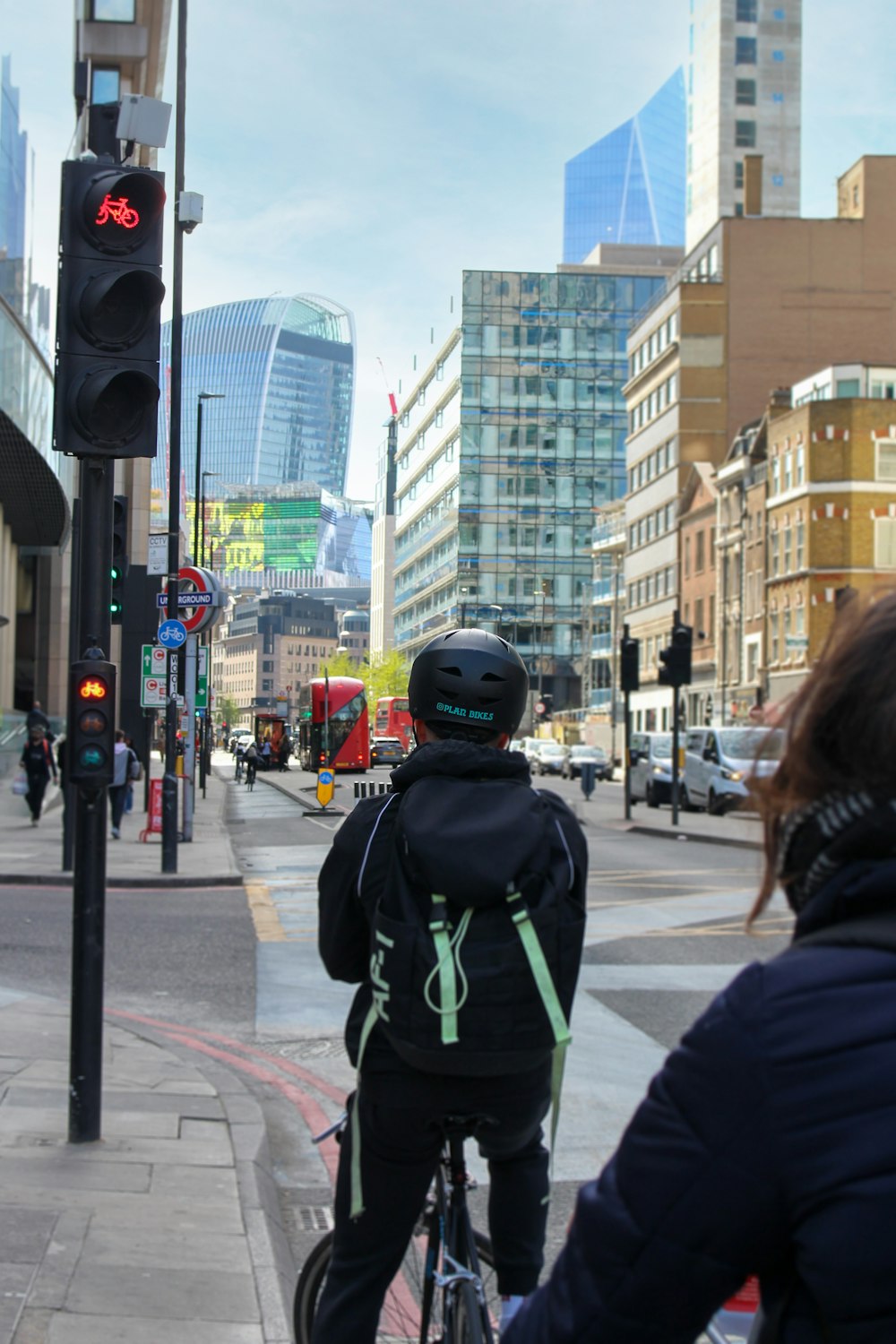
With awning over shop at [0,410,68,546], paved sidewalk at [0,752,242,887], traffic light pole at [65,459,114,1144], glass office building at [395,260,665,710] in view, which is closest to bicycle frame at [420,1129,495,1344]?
traffic light pole at [65,459,114,1144]

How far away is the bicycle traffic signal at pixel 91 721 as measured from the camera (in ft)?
19.6

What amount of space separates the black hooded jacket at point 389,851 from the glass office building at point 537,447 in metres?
109

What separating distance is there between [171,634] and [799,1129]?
1861 centimetres

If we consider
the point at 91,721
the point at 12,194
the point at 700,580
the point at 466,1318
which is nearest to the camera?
the point at 466,1318

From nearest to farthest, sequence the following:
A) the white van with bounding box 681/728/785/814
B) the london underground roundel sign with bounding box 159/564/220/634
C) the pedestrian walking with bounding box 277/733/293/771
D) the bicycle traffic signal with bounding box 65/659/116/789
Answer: the bicycle traffic signal with bounding box 65/659/116/789, the london underground roundel sign with bounding box 159/564/220/634, the white van with bounding box 681/728/785/814, the pedestrian walking with bounding box 277/733/293/771

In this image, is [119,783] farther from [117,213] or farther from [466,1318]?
[466,1318]

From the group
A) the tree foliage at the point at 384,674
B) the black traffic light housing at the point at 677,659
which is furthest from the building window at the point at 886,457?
the tree foliage at the point at 384,674

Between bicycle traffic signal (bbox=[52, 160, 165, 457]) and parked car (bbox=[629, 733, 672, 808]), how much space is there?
29.7m

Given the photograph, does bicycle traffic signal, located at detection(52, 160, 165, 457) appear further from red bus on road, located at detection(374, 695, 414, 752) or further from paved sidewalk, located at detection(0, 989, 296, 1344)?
red bus on road, located at detection(374, 695, 414, 752)

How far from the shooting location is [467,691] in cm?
336

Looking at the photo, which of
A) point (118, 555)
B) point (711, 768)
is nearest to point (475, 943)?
point (118, 555)

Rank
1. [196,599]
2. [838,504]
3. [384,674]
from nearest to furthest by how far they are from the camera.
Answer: [196,599] < [838,504] < [384,674]

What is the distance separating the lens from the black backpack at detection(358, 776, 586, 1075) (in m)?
2.82

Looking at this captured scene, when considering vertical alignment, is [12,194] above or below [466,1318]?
above
